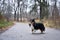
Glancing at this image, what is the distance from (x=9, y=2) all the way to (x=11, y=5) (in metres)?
5.51

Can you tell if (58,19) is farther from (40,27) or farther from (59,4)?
(59,4)

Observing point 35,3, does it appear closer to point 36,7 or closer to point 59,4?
point 36,7

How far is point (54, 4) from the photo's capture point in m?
71.2

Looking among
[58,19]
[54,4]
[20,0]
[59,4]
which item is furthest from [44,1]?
[20,0]

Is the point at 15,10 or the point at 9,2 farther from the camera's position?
the point at 15,10

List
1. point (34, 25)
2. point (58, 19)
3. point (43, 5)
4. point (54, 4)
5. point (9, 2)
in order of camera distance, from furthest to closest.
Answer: point (9, 2), point (54, 4), point (43, 5), point (58, 19), point (34, 25)

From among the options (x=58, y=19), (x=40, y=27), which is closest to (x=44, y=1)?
(x=58, y=19)

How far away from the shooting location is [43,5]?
60.3 m

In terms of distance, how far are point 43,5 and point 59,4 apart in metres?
17.8

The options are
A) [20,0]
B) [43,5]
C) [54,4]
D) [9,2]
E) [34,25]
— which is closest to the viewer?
[34,25]

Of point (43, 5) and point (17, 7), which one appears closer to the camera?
point (43, 5)

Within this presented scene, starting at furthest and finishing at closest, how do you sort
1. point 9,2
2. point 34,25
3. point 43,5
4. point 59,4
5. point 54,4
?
point 9,2
point 59,4
point 54,4
point 43,5
point 34,25

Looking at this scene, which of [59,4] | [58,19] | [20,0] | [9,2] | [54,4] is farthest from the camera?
[20,0]

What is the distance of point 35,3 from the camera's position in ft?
203
